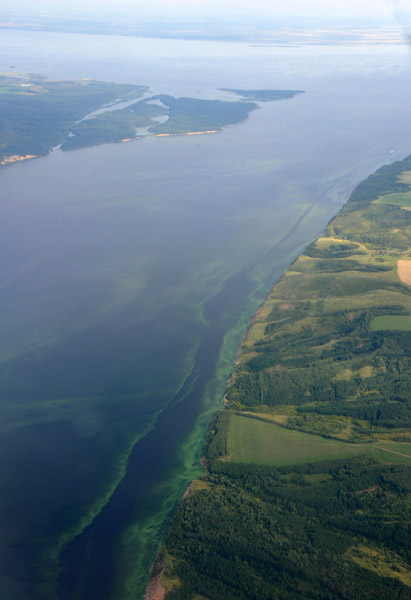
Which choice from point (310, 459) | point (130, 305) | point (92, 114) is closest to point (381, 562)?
point (310, 459)

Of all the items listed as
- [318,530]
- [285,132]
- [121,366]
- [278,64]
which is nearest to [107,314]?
[121,366]

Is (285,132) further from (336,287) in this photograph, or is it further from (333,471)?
(333,471)

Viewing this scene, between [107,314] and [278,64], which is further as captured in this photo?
[278,64]

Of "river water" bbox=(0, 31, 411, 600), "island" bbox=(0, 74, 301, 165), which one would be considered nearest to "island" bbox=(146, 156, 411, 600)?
"river water" bbox=(0, 31, 411, 600)

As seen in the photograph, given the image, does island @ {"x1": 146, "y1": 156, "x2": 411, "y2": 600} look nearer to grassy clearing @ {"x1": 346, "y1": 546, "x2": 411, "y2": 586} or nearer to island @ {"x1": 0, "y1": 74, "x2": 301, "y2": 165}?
grassy clearing @ {"x1": 346, "y1": 546, "x2": 411, "y2": 586}

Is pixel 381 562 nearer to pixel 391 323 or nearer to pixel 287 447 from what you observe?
pixel 287 447

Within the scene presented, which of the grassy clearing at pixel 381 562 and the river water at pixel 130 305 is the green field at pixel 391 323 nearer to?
the river water at pixel 130 305
